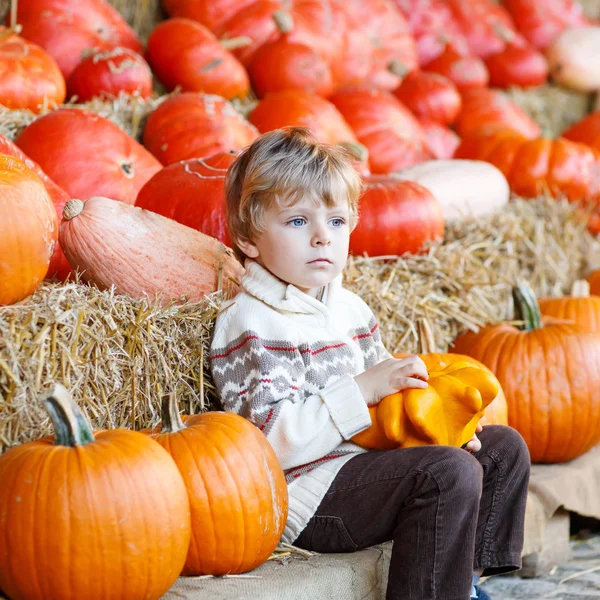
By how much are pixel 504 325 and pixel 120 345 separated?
149cm

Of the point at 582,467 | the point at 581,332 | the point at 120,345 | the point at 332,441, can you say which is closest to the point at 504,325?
the point at 581,332

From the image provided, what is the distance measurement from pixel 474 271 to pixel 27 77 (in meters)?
1.77

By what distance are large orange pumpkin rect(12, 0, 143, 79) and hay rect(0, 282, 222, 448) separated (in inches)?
68.9

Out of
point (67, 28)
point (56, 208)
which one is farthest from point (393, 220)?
point (67, 28)

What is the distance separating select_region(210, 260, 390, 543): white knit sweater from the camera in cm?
201

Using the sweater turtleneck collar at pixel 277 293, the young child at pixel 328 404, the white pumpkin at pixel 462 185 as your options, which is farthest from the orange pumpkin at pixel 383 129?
the sweater turtleneck collar at pixel 277 293

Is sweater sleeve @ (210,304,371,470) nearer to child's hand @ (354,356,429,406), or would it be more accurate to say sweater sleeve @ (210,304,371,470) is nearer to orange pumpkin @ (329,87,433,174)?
child's hand @ (354,356,429,406)

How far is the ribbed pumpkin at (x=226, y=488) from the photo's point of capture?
1.87 metres

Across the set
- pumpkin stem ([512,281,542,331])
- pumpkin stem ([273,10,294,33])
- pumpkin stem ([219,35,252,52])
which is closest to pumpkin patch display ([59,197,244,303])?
pumpkin stem ([512,281,542,331])

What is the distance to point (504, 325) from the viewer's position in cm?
311

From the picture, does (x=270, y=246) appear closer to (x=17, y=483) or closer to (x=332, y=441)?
(x=332, y=441)

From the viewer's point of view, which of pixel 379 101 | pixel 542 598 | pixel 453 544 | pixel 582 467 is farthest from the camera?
pixel 379 101

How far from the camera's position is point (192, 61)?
12.7ft

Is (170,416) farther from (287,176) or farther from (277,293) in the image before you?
(287,176)
